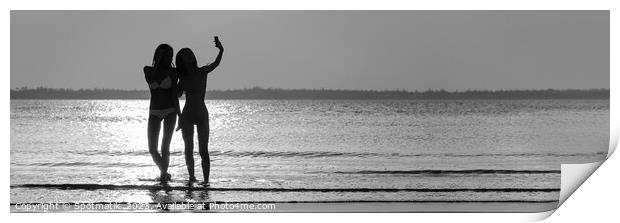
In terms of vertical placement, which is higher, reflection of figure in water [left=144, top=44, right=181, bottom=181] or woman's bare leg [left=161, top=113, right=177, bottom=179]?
reflection of figure in water [left=144, top=44, right=181, bottom=181]

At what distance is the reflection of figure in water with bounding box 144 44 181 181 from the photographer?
7988 millimetres

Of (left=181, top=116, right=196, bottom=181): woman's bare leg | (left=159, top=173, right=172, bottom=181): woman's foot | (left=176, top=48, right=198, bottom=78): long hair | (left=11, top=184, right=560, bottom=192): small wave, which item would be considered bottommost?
(left=11, top=184, right=560, bottom=192): small wave

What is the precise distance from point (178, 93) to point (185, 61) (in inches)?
12.6

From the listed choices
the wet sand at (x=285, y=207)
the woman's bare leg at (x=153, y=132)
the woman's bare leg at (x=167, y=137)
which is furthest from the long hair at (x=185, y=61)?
the wet sand at (x=285, y=207)

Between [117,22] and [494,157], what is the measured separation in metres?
5.97

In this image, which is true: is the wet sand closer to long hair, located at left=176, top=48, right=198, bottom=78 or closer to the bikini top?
the bikini top

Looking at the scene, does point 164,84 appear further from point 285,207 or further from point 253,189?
point 285,207

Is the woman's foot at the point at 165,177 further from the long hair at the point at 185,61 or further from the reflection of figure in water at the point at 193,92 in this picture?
the long hair at the point at 185,61

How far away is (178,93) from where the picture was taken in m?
8.04

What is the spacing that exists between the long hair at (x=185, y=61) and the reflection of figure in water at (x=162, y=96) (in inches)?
2.9

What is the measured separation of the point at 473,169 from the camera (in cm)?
1080

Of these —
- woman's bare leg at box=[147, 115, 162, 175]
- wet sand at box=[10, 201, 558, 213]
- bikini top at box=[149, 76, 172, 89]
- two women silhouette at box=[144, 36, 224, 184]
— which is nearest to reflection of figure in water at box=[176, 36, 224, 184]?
two women silhouette at box=[144, 36, 224, 184]

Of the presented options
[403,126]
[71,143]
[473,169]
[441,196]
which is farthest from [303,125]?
[441,196]

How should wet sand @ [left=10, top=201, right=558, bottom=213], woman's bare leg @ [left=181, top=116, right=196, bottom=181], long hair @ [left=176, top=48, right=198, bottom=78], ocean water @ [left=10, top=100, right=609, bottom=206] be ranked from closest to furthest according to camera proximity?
wet sand @ [left=10, top=201, right=558, bottom=213], long hair @ [left=176, top=48, right=198, bottom=78], woman's bare leg @ [left=181, top=116, right=196, bottom=181], ocean water @ [left=10, top=100, right=609, bottom=206]
